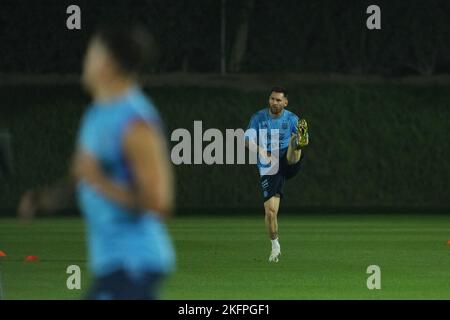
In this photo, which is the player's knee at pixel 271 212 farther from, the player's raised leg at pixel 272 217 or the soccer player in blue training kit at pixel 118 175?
the soccer player in blue training kit at pixel 118 175

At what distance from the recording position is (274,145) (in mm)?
18484

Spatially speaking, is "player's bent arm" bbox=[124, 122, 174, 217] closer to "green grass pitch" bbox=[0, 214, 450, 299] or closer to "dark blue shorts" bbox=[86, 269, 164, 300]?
"dark blue shorts" bbox=[86, 269, 164, 300]

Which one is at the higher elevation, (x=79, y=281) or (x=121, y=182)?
(x=121, y=182)

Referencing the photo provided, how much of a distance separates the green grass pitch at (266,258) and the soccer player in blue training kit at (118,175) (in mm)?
7664

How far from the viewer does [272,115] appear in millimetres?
18438

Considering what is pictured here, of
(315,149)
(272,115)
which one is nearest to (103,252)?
(272,115)

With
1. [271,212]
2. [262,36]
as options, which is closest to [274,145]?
[271,212]

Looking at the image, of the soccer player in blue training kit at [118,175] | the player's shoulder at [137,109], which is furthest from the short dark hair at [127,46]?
the player's shoulder at [137,109]

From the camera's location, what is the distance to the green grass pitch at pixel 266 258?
1516cm

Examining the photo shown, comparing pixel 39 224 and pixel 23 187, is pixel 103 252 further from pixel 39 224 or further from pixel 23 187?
pixel 23 187

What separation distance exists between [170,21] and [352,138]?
5653 mm

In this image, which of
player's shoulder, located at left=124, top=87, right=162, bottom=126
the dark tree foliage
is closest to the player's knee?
player's shoulder, located at left=124, top=87, right=162, bottom=126
